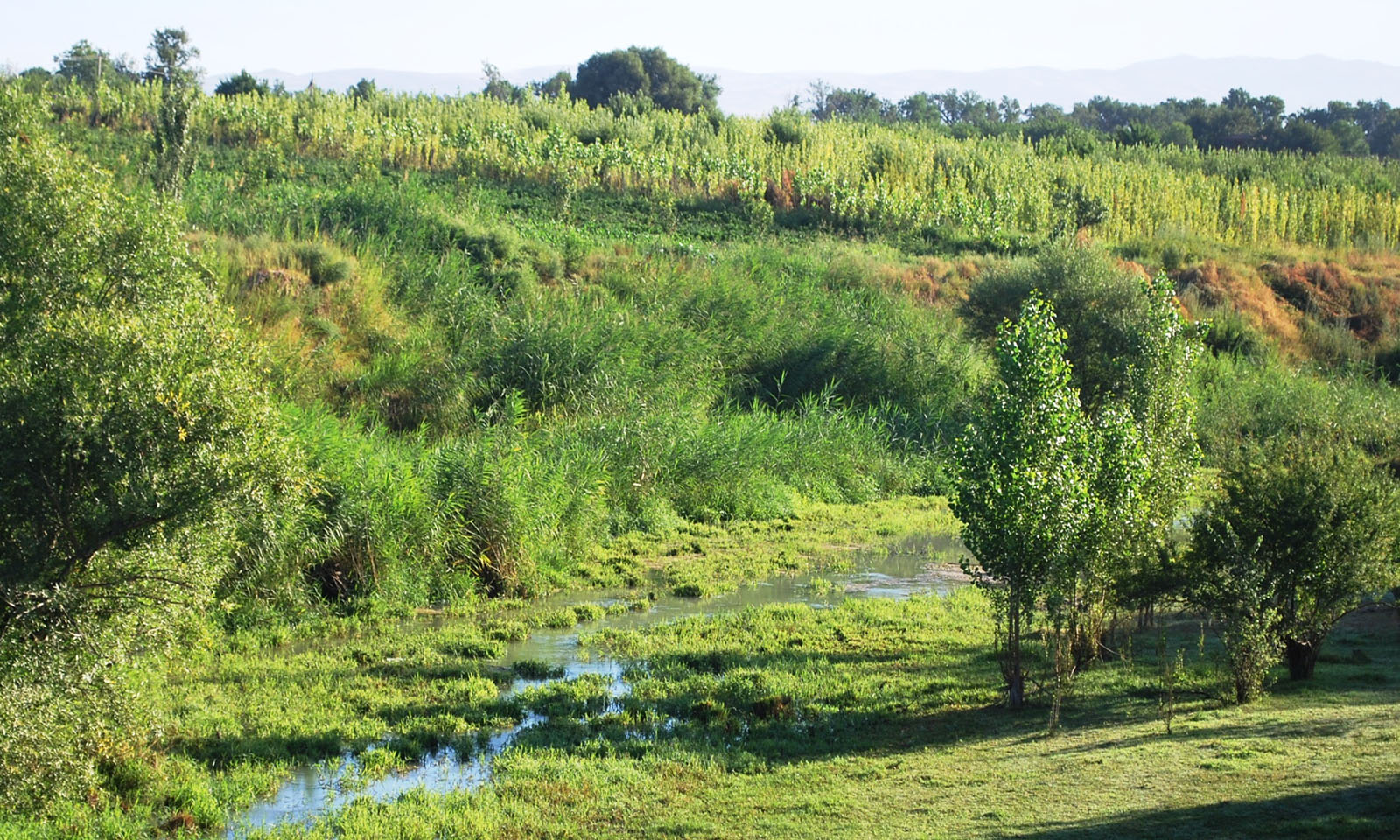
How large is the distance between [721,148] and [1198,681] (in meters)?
36.1

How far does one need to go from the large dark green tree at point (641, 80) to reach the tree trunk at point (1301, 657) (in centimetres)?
6437

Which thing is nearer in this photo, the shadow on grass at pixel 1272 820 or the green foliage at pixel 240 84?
the shadow on grass at pixel 1272 820

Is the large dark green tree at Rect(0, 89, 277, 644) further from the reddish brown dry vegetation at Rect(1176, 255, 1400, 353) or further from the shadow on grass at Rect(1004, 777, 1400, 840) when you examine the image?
the reddish brown dry vegetation at Rect(1176, 255, 1400, 353)

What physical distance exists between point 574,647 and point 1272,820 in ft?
25.2

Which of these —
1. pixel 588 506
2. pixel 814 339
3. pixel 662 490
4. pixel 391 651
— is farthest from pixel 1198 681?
pixel 814 339

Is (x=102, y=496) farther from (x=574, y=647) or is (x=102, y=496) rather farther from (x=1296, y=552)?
(x=1296, y=552)

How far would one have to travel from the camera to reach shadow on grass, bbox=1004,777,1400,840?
Answer: 6688 mm

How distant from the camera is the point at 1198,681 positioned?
10859mm

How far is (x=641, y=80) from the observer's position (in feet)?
241

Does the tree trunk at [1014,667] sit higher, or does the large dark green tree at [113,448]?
the large dark green tree at [113,448]

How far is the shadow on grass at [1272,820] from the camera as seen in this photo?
669 cm

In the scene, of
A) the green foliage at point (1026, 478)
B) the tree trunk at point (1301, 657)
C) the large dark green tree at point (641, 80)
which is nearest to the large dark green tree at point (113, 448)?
the green foliage at point (1026, 478)

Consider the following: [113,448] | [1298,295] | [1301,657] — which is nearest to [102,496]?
[113,448]

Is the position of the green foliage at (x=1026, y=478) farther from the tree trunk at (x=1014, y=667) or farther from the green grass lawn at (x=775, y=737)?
the green grass lawn at (x=775, y=737)
